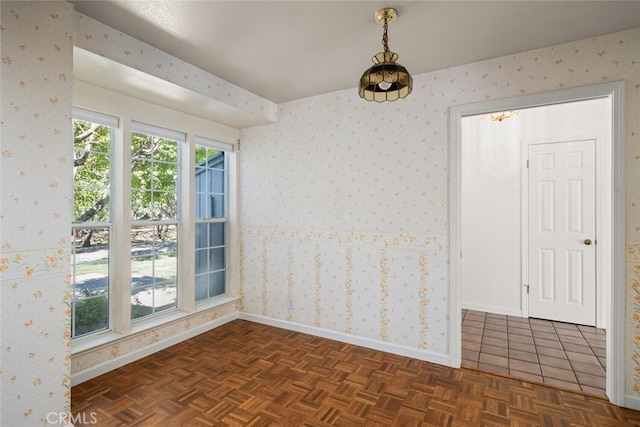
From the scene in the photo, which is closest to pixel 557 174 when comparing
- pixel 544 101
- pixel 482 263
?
pixel 482 263

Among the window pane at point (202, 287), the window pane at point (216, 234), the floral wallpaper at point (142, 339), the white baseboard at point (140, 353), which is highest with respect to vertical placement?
the window pane at point (216, 234)

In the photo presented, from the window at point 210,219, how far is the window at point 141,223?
1 centimetres

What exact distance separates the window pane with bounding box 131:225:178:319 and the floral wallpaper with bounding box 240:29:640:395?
895 mm

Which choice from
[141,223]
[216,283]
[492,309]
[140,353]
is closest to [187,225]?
[141,223]

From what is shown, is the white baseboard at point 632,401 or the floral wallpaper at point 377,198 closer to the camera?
the white baseboard at point 632,401

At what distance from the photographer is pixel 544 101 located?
247cm

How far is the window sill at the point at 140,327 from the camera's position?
257 cm

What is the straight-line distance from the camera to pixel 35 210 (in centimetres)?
179

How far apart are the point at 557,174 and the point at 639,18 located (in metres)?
2.14

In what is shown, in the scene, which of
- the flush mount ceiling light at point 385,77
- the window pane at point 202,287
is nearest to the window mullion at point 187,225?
the window pane at point 202,287

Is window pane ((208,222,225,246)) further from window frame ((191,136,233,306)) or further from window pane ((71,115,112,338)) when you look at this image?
window pane ((71,115,112,338))

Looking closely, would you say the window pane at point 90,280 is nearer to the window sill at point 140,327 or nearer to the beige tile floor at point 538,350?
the window sill at point 140,327

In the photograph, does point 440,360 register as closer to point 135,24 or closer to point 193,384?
point 193,384

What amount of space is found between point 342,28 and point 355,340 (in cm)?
279
